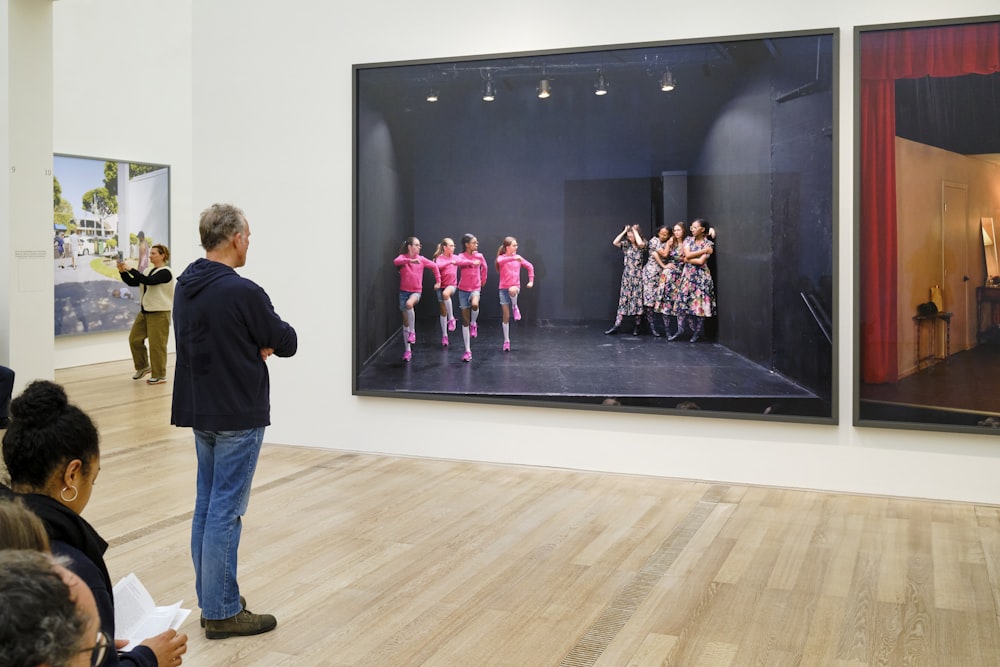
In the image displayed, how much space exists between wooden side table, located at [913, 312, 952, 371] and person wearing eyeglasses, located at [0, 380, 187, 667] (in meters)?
5.37

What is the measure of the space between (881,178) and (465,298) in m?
3.16

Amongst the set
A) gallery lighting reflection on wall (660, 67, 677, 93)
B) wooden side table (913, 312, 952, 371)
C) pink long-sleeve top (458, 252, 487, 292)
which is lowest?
wooden side table (913, 312, 952, 371)

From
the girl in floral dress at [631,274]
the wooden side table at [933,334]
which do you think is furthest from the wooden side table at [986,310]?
the girl in floral dress at [631,274]

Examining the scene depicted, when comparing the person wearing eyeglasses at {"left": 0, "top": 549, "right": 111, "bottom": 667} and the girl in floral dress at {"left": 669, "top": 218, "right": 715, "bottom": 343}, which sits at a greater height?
the girl in floral dress at {"left": 669, "top": 218, "right": 715, "bottom": 343}

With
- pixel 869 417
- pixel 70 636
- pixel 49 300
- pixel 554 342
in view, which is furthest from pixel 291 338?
pixel 49 300

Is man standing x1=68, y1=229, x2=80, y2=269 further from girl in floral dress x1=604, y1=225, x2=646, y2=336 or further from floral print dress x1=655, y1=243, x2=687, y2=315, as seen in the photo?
floral print dress x1=655, y1=243, x2=687, y2=315

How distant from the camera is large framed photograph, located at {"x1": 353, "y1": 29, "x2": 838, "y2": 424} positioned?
22.0 ft

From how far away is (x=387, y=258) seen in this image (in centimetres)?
788

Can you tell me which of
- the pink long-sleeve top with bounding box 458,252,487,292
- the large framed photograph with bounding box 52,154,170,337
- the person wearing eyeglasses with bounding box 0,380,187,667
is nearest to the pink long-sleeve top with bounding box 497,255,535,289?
the pink long-sleeve top with bounding box 458,252,487,292

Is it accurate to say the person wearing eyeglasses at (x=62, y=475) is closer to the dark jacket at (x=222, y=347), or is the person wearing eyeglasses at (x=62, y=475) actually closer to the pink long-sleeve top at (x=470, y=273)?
the dark jacket at (x=222, y=347)

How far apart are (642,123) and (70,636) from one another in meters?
6.29

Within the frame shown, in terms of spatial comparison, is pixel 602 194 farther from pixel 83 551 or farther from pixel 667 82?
pixel 83 551

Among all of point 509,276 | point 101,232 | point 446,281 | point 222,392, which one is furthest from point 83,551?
point 101,232

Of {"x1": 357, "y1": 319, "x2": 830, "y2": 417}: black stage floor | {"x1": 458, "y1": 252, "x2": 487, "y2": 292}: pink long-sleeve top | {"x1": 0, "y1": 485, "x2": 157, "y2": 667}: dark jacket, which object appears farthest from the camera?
{"x1": 458, "y1": 252, "x2": 487, "y2": 292}: pink long-sleeve top
